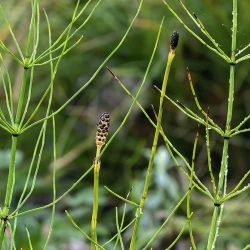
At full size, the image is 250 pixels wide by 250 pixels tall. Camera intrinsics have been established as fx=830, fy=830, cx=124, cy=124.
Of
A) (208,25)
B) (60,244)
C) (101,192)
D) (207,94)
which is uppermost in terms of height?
(208,25)

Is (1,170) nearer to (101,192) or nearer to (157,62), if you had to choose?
(101,192)

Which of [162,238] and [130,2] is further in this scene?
[130,2]

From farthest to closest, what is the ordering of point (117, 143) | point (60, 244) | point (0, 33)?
1. point (117, 143)
2. point (0, 33)
3. point (60, 244)

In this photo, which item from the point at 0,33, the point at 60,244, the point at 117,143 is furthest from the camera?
the point at 117,143

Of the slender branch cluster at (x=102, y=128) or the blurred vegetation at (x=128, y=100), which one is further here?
the blurred vegetation at (x=128, y=100)

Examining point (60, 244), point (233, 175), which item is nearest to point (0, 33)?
point (60, 244)

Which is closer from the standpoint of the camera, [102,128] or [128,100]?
[102,128]

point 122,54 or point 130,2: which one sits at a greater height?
point 130,2

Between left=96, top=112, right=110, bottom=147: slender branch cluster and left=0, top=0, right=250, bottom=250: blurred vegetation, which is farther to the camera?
left=0, top=0, right=250, bottom=250: blurred vegetation
